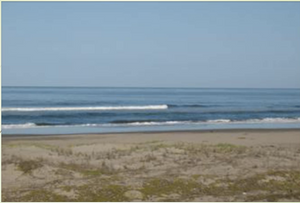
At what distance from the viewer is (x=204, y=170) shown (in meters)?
8.50

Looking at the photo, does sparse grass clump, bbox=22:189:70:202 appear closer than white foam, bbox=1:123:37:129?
Yes

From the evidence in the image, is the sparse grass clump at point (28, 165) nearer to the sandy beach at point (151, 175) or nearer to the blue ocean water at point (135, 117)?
the sandy beach at point (151, 175)

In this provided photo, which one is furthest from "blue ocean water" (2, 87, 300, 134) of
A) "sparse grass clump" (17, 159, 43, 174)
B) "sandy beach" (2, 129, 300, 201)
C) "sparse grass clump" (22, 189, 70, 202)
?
"sparse grass clump" (22, 189, 70, 202)

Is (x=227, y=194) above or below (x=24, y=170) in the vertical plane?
below

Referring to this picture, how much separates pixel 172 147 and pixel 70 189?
17.5ft

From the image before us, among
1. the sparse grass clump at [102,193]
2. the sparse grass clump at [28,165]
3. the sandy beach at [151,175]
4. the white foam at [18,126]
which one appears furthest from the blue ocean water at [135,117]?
the sparse grass clump at [102,193]

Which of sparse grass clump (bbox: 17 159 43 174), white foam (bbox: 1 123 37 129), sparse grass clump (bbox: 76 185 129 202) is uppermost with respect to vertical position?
white foam (bbox: 1 123 37 129)

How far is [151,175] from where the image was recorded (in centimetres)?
807

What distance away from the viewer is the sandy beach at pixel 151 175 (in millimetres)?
6777

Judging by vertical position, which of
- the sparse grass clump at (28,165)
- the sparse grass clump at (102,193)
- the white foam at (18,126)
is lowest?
the sparse grass clump at (102,193)

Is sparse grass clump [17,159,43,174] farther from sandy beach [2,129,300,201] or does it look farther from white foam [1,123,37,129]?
white foam [1,123,37,129]

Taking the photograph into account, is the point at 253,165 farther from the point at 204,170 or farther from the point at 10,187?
the point at 10,187

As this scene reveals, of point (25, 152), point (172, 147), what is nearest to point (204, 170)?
point (172, 147)

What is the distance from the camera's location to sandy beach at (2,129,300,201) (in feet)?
22.2
